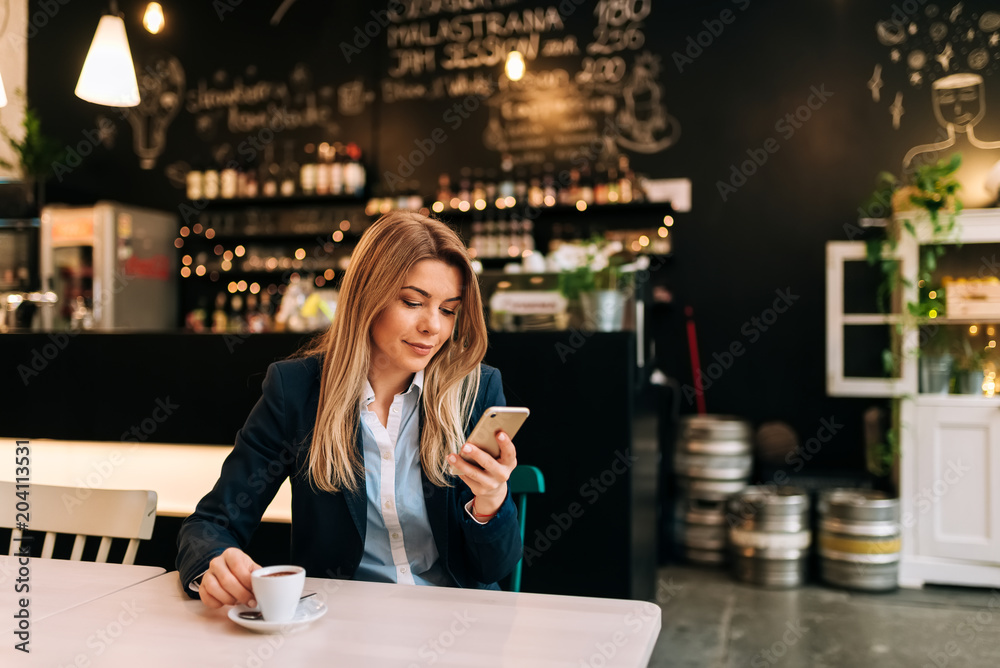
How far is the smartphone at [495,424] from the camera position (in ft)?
3.83

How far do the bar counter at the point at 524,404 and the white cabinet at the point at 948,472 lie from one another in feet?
5.55

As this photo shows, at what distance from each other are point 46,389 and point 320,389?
2029 mm

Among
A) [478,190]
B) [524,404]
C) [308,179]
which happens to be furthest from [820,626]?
[308,179]

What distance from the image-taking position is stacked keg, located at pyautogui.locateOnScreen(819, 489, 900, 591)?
13.1 feet

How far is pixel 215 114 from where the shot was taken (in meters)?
6.25

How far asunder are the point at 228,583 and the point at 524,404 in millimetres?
1653

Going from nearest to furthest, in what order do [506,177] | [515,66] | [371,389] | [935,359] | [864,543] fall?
[371,389], [864,543], [935,359], [515,66], [506,177]

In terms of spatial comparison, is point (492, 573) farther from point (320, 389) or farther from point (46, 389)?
point (46, 389)

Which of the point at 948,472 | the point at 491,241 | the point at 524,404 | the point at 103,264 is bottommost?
the point at 948,472

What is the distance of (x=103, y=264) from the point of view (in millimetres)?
5609

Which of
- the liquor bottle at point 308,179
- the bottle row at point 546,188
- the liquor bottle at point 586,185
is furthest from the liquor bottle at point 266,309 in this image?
the liquor bottle at point 586,185

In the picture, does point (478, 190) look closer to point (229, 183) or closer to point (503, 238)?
point (503, 238)

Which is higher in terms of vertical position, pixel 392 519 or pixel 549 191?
pixel 549 191

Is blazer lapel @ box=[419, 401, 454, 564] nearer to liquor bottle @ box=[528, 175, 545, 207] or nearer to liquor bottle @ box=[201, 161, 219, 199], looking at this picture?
liquor bottle @ box=[528, 175, 545, 207]
